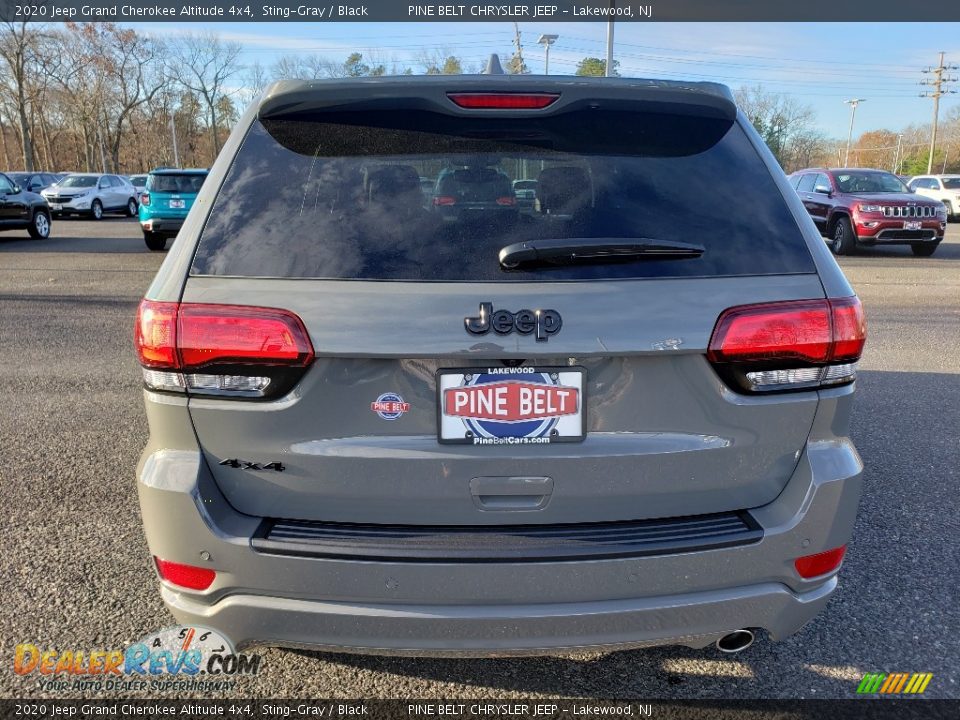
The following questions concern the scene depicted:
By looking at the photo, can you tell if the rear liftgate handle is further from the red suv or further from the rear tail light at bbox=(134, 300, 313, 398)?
the red suv

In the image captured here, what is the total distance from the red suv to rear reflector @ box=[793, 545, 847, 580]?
46.2ft

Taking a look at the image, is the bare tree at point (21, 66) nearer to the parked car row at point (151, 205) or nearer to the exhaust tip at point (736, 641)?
the parked car row at point (151, 205)

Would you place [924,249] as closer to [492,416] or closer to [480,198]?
[480,198]

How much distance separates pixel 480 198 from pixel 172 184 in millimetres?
15965

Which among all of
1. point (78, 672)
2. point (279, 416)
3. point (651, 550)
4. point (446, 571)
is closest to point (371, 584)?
point (446, 571)

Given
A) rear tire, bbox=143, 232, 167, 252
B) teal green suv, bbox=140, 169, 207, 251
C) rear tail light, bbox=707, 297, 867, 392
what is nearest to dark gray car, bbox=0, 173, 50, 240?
rear tire, bbox=143, 232, 167, 252

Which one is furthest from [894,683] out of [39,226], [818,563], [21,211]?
[39,226]

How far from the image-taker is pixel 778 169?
215 centimetres

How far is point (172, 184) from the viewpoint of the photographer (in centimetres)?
1603

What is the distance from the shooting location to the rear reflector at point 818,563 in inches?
76.7

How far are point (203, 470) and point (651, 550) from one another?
3.81 feet

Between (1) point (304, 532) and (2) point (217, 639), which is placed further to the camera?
(2) point (217, 639)

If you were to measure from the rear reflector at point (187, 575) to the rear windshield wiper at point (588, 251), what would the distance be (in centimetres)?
111

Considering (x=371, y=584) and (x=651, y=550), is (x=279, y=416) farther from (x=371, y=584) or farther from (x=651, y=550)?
(x=651, y=550)
